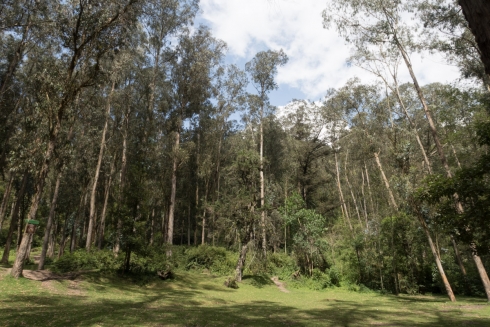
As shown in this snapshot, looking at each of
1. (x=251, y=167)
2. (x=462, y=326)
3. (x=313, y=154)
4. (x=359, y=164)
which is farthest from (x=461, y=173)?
(x=359, y=164)

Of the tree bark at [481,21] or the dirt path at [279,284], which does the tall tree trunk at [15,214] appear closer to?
the dirt path at [279,284]

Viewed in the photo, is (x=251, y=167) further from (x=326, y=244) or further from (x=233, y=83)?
(x=233, y=83)

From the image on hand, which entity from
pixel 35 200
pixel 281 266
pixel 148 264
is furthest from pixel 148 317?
pixel 281 266

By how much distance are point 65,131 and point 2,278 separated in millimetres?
9554

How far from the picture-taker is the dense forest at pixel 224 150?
14062 millimetres

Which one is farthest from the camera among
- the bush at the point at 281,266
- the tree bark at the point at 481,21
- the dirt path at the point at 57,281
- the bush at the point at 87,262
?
the bush at the point at 281,266

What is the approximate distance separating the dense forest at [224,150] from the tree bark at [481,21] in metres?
6.03

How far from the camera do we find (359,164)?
36.8 metres

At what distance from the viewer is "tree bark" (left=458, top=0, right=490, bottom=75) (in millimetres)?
2682

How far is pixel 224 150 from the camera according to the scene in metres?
35.6

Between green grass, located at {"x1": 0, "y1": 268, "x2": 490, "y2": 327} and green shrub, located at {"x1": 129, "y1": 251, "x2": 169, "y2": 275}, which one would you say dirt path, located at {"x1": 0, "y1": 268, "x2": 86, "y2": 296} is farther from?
green shrub, located at {"x1": 129, "y1": 251, "x2": 169, "y2": 275}

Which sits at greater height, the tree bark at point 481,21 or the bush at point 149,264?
the tree bark at point 481,21

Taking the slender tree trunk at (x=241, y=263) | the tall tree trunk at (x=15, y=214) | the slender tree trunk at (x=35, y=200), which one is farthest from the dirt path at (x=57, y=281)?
the slender tree trunk at (x=241, y=263)

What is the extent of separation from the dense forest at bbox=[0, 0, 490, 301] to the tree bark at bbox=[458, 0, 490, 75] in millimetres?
6030
